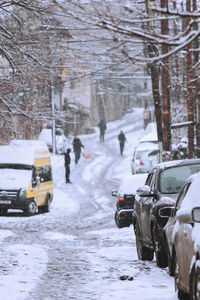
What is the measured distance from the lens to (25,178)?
28.0m

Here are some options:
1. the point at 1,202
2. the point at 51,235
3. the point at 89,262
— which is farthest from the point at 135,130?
the point at 89,262

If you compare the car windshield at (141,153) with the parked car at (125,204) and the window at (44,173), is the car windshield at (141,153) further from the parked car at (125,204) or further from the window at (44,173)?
the parked car at (125,204)

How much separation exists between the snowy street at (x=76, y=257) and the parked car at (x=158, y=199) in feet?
0.96

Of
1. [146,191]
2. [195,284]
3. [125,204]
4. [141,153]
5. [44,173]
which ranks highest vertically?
[146,191]

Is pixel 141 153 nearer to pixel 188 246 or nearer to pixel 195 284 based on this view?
pixel 188 246

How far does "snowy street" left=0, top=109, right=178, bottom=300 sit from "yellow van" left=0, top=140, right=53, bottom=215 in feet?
1.85

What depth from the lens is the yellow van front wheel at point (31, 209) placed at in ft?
90.6

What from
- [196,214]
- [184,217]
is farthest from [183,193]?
[196,214]

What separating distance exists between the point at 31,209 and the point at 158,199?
15.7 meters

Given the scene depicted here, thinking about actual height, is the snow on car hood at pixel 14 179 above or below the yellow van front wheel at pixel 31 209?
above

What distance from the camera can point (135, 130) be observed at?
3145 inches

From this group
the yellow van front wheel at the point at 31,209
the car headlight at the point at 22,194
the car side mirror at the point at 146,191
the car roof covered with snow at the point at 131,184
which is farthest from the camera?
the yellow van front wheel at the point at 31,209

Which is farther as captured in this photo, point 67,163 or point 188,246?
point 67,163

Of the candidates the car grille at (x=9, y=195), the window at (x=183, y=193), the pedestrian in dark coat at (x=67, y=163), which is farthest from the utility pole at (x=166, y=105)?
the window at (x=183, y=193)
